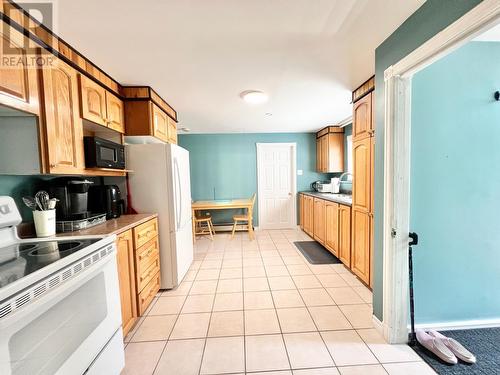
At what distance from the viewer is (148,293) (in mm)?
2145

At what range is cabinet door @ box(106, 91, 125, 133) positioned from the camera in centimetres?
210

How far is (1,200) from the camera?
4.40ft

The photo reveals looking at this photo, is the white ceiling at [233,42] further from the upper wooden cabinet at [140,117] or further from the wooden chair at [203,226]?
the wooden chair at [203,226]

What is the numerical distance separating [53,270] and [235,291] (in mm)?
1822

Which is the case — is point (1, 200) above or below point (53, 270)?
above

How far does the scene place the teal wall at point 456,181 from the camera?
1.59 meters

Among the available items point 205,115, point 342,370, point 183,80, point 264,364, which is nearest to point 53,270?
point 264,364

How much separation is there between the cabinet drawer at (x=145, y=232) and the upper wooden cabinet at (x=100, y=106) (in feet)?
3.30

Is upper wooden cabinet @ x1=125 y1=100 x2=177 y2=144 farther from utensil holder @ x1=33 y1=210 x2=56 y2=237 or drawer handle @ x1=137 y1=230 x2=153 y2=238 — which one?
utensil holder @ x1=33 y1=210 x2=56 y2=237

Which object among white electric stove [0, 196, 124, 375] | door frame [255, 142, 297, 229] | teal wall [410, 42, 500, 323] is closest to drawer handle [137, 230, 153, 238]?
white electric stove [0, 196, 124, 375]

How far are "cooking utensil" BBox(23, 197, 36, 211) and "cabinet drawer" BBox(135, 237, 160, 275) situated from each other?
78 cm

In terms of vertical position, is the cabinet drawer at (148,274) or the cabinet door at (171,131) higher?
the cabinet door at (171,131)

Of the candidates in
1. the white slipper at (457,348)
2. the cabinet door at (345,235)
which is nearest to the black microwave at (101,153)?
the cabinet door at (345,235)

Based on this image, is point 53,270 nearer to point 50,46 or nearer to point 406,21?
point 50,46
